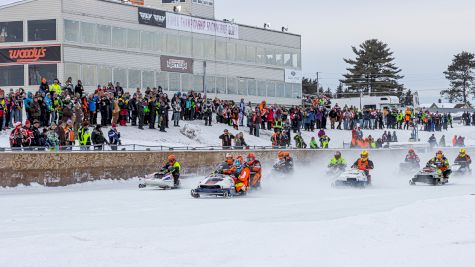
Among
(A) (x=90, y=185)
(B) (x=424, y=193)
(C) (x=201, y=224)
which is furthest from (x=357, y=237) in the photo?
(A) (x=90, y=185)

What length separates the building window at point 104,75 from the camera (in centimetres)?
4812

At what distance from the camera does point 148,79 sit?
2052 inches

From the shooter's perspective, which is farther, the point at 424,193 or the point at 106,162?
the point at 106,162

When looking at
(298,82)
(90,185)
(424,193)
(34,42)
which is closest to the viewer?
(424,193)

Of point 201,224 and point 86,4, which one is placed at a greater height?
point 86,4

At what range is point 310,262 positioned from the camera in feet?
37.9

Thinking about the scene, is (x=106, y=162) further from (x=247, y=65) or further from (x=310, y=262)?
(x=247, y=65)

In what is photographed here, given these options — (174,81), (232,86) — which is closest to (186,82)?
(174,81)

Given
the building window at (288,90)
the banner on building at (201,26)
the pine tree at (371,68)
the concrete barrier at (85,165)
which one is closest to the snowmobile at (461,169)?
the concrete barrier at (85,165)

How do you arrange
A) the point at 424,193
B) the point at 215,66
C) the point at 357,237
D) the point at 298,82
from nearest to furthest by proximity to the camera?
the point at 357,237
the point at 424,193
the point at 215,66
the point at 298,82

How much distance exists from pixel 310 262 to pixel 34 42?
3696 centimetres

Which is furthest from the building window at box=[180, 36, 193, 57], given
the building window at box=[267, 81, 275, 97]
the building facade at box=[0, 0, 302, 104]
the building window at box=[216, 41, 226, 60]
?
the building window at box=[267, 81, 275, 97]

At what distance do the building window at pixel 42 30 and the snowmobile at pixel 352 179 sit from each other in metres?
22.5

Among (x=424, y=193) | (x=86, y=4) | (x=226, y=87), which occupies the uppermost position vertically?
(x=86, y=4)
